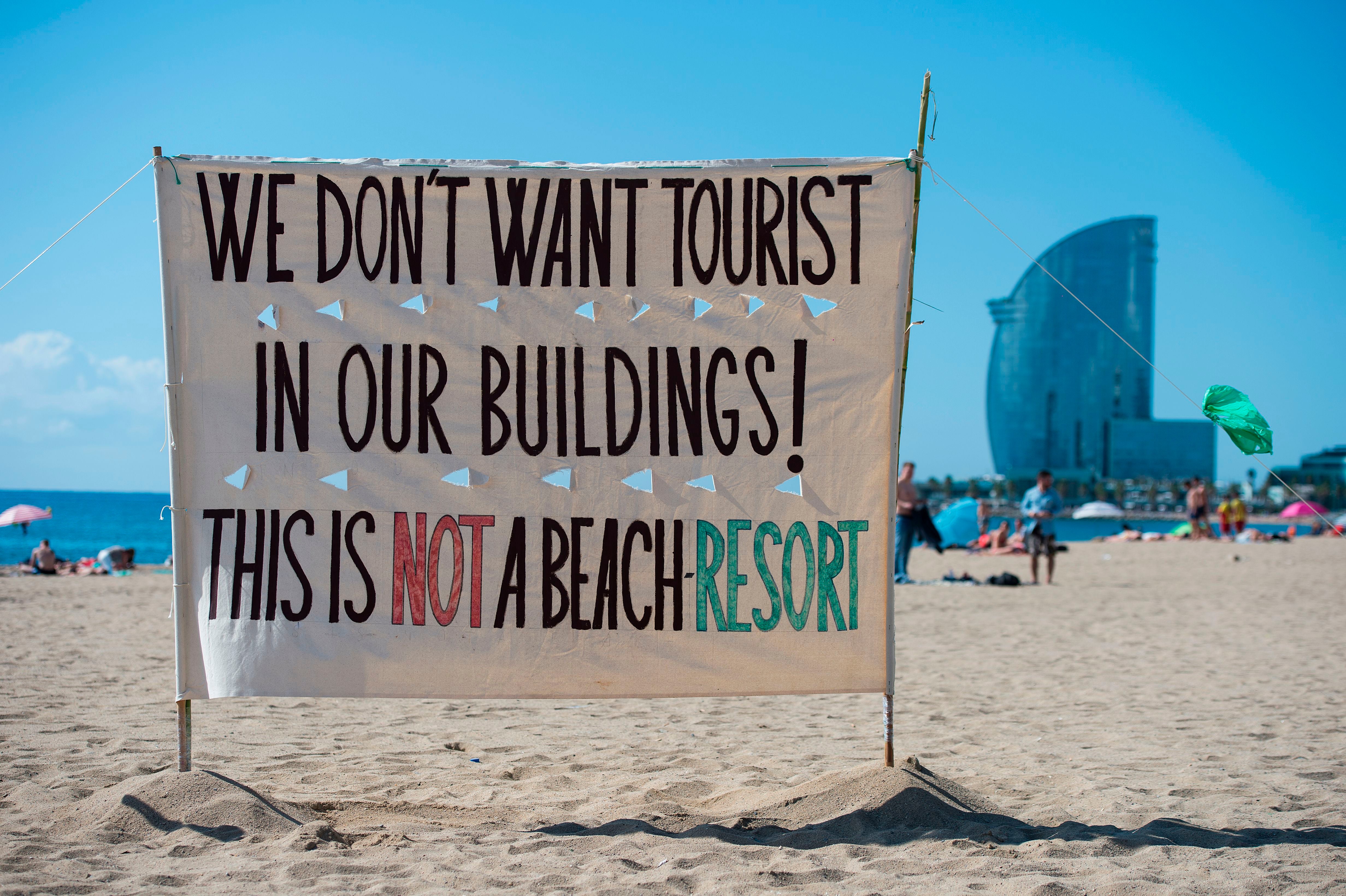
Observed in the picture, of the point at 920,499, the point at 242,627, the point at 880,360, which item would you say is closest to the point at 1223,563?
the point at 920,499

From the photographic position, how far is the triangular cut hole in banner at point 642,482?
3551mm

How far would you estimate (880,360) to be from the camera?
11.8 feet

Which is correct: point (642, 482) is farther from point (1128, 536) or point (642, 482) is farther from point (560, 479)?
point (1128, 536)

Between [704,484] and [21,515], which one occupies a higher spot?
[704,484]

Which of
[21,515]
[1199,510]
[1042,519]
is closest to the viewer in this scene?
[1042,519]

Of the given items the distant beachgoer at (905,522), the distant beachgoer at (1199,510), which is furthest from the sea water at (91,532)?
the distant beachgoer at (1199,510)

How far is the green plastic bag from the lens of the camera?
3.60m

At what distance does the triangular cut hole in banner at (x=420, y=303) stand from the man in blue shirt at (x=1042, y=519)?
35.8 ft

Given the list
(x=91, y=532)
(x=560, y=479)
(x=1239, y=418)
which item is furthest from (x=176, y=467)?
(x=91, y=532)

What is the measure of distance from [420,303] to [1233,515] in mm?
28213

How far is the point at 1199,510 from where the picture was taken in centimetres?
2392

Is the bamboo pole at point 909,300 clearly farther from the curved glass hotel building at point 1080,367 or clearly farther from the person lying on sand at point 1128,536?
the curved glass hotel building at point 1080,367

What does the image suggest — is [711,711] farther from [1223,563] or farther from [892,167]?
[1223,563]

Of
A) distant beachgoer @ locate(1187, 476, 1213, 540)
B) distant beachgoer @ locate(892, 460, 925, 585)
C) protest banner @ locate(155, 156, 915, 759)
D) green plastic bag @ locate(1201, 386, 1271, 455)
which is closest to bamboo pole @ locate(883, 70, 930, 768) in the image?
protest banner @ locate(155, 156, 915, 759)
